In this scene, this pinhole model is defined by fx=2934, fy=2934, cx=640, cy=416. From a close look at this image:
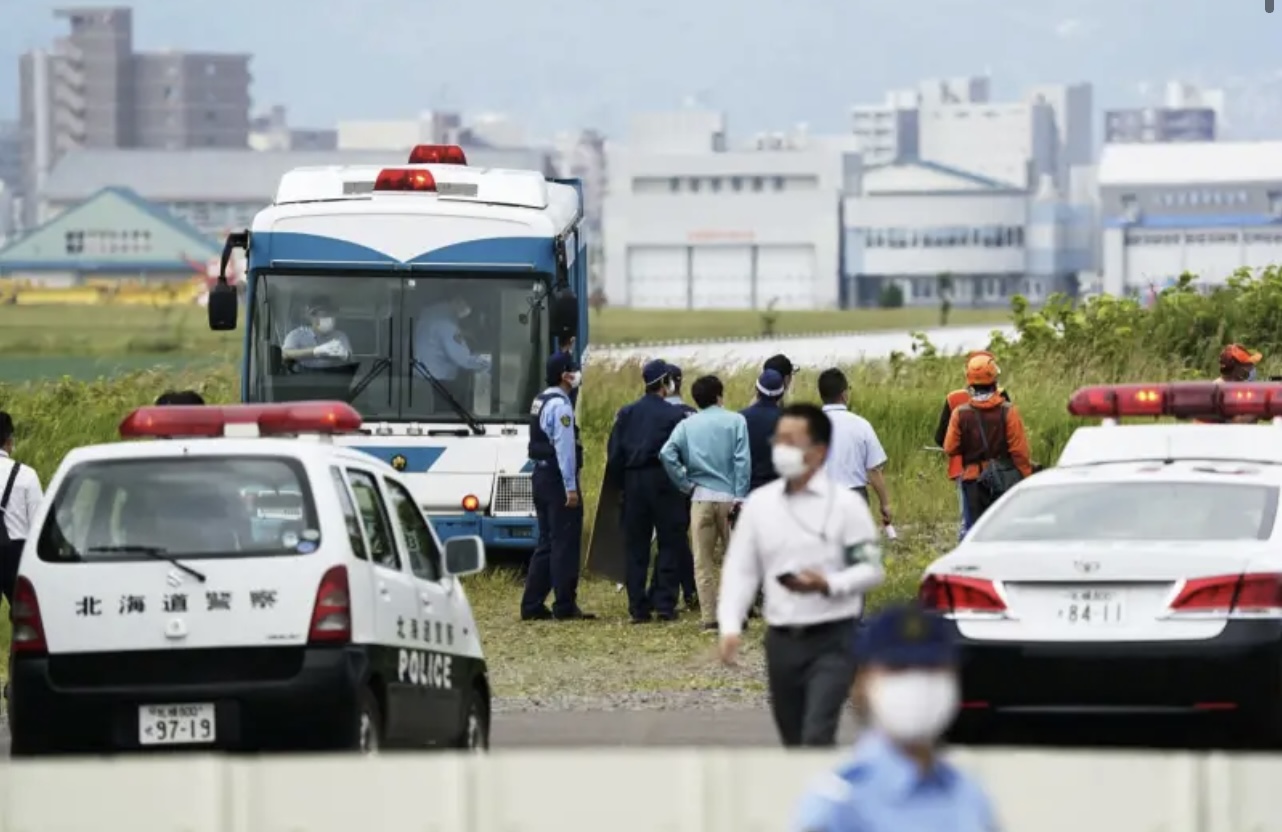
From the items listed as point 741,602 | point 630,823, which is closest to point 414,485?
point 741,602

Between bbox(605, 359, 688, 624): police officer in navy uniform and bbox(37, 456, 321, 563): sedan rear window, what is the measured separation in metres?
8.40

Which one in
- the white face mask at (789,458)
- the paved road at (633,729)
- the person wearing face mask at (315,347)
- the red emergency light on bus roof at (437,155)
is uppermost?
the red emergency light on bus roof at (437,155)

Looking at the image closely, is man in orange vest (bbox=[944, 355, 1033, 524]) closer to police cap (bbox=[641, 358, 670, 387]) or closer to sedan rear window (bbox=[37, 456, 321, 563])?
police cap (bbox=[641, 358, 670, 387])

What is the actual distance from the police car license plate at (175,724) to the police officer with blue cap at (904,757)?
5.83 m

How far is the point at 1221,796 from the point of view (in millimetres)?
8336

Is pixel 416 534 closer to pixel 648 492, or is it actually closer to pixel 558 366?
pixel 648 492

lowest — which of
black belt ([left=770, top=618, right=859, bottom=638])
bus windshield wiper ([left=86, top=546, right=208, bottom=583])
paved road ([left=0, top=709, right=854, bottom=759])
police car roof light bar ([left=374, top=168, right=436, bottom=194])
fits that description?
paved road ([left=0, top=709, right=854, bottom=759])

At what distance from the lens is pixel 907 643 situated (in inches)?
238

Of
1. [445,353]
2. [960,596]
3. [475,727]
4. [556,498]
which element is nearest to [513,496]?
[445,353]

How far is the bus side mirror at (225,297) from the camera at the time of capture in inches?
908

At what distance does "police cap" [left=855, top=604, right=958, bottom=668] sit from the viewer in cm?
602

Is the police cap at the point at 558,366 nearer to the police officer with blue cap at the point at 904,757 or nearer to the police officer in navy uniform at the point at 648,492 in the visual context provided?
the police officer in navy uniform at the point at 648,492

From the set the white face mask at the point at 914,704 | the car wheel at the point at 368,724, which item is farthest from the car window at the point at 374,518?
the white face mask at the point at 914,704

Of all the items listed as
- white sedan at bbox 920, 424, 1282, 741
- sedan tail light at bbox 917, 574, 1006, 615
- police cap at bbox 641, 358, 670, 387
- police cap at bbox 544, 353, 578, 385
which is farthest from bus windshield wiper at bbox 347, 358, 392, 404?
sedan tail light at bbox 917, 574, 1006, 615
